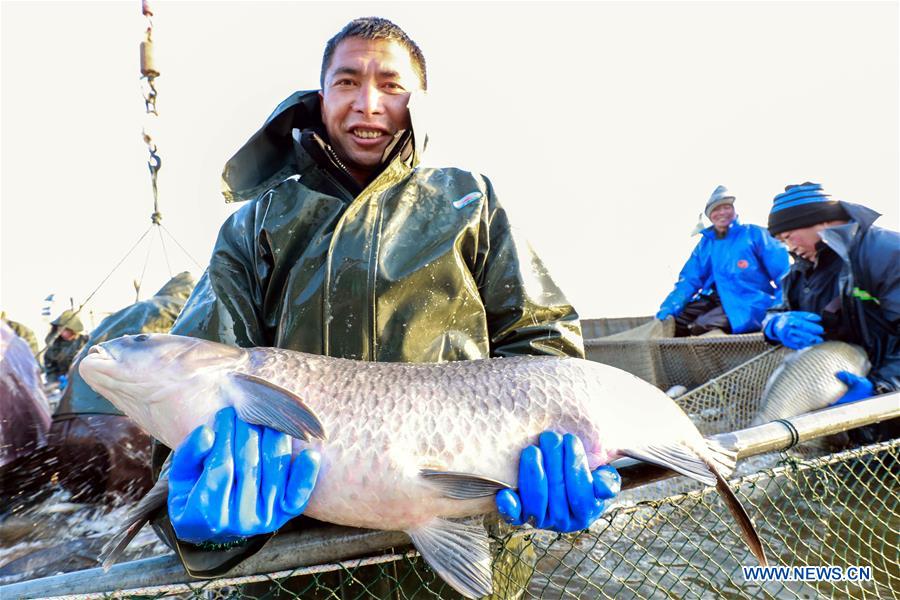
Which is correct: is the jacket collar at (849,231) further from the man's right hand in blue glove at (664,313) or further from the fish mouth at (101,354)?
the fish mouth at (101,354)

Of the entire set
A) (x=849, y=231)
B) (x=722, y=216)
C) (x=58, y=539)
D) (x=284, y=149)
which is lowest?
(x=58, y=539)

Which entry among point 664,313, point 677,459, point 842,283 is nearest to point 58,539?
point 677,459

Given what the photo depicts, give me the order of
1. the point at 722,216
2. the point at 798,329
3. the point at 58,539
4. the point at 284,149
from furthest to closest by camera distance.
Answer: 1. the point at 722,216
2. the point at 798,329
3. the point at 58,539
4. the point at 284,149

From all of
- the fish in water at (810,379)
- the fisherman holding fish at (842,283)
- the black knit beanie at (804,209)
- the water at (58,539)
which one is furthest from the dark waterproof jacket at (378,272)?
the black knit beanie at (804,209)

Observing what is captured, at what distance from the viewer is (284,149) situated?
247 centimetres

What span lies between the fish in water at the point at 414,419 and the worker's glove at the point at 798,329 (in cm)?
367

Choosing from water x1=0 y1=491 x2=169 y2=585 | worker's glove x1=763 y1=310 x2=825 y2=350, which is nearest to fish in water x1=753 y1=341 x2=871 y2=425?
worker's glove x1=763 y1=310 x2=825 y2=350

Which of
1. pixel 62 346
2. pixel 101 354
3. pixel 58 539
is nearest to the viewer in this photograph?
pixel 101 354

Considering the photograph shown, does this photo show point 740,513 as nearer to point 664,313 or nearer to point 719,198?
point 664,313

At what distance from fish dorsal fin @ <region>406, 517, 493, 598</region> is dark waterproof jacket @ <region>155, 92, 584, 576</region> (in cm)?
65

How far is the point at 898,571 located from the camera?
2.92 m

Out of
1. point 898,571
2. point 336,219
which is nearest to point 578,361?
point 336,219

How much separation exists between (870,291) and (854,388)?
930 millimetres

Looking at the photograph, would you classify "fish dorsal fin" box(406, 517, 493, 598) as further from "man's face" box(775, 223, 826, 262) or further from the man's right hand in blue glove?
the man's right hand in blue glove
